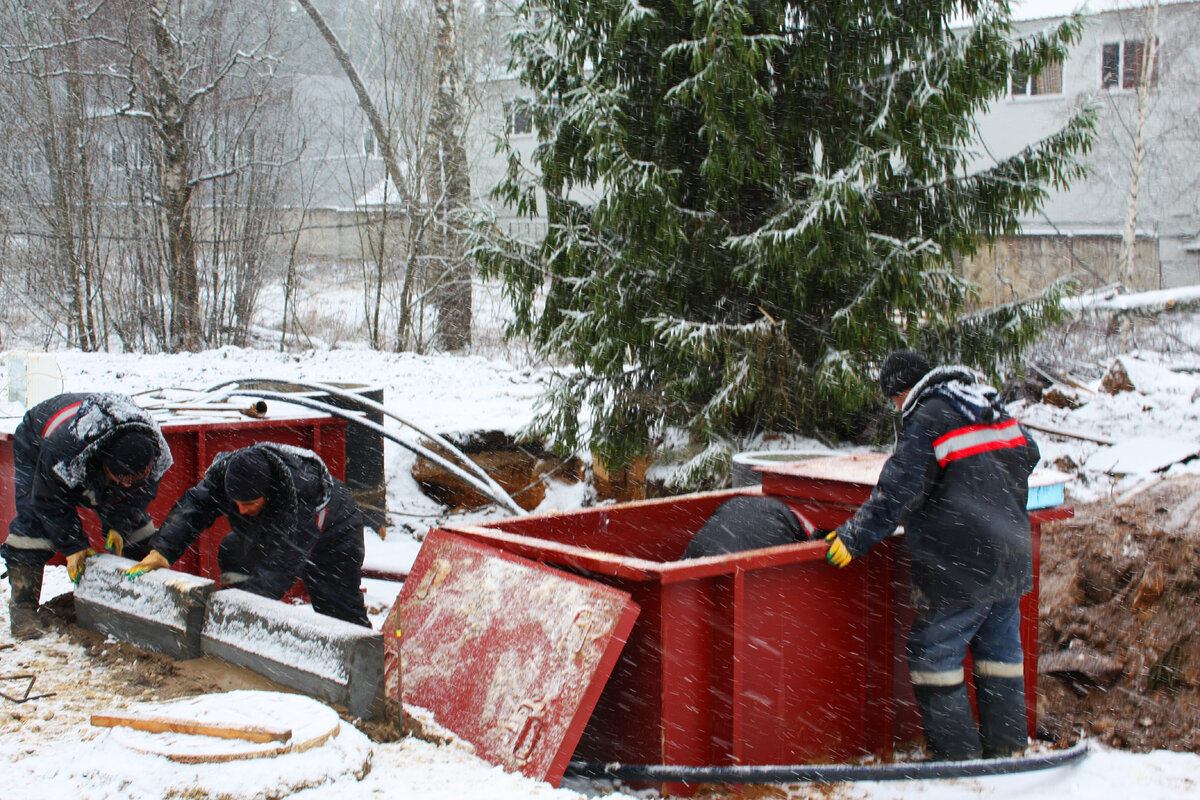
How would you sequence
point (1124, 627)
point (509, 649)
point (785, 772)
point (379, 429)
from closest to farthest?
1. point (785, 772)
2. point (509, 649)
3. point (1124, 627)
4. point (379, 429)

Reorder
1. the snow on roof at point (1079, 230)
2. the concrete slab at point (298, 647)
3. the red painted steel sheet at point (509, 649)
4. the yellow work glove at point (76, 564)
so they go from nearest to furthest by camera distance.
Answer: the red painted steel sheet at point (509, 649) < the concrete slab at point (298, 647) < the yellow work glove at point (76, 564) < the snow on roof at point (1079, 230)

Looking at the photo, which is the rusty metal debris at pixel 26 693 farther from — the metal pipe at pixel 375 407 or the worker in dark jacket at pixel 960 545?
the metal pipe at pixel 375 407

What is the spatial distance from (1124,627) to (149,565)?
5.12 meters

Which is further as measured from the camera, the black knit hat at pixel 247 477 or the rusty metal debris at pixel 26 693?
the black knit hat at pixel 247 477

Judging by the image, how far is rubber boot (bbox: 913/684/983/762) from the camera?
355 centimetres

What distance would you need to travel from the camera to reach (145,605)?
13.1ft

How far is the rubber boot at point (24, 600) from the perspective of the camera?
4371mm

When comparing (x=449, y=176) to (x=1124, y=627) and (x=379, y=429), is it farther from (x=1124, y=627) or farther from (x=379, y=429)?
(x=1124, y=627)

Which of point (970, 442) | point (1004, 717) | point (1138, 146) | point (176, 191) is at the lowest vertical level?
point (1004, 717)

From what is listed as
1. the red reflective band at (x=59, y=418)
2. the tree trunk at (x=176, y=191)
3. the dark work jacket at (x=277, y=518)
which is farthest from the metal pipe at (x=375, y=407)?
the tree trunk at (x=176, y=191)

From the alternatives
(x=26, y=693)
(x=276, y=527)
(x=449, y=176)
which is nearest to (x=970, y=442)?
(x=276, y=527)

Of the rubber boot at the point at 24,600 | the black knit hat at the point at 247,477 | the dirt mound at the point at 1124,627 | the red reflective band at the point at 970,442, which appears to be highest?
the red reflective band at the point at 970,442

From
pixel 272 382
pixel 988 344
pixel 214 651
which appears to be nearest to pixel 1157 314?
pixel 988 344

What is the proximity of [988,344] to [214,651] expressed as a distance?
5.94 meters
